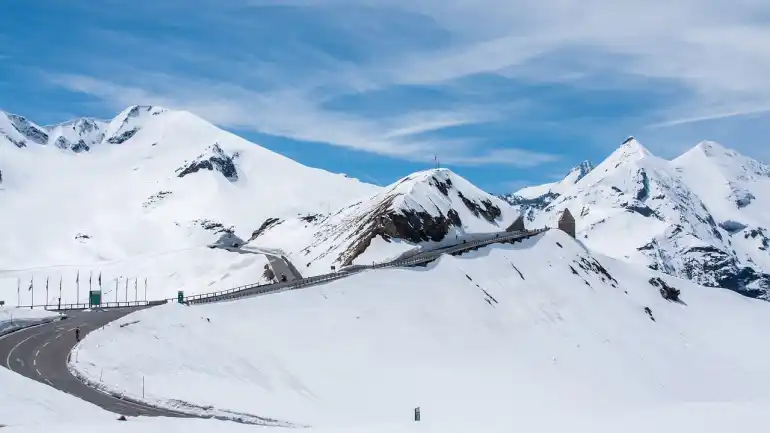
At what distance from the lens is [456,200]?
6216 inches

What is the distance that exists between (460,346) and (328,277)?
751 inches

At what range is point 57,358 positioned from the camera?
52.5 meters

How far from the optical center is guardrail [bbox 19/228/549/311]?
85831mm

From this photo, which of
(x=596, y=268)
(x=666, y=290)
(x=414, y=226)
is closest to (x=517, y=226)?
(x=596, y=268)

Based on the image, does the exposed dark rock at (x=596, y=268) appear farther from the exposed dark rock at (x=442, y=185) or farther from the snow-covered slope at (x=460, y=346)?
the exposed dark rock at (x=442, y=185)

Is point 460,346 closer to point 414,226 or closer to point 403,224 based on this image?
point 403,224

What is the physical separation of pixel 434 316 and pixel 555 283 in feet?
120

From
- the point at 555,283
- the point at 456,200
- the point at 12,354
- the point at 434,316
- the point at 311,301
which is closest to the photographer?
the point at 12,354

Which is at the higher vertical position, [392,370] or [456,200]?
[456,200]

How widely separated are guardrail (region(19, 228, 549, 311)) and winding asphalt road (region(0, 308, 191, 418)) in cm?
1508

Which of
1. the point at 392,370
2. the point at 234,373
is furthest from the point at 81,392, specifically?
the point at 392,370

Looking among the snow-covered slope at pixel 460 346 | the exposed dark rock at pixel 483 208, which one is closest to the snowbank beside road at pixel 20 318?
the snow-covered slope at pixel 460 346

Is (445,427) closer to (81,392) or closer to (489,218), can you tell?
(81,392)

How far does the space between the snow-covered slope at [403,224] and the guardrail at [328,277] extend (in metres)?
4.13
